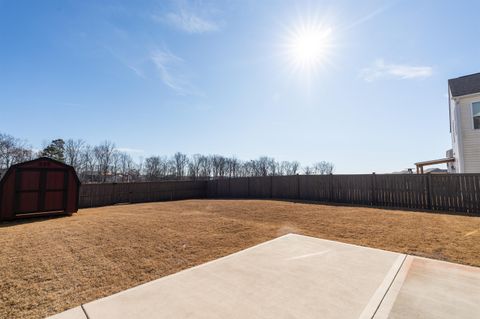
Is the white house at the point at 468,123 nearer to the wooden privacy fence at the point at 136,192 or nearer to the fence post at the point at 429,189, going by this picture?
the fence post at the point at 429,189

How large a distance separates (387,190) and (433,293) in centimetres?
856

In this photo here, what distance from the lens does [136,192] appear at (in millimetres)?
15141

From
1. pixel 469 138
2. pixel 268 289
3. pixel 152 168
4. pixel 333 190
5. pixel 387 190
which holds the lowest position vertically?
pixel 268 289

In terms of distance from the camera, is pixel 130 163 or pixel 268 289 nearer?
pixel 268 289

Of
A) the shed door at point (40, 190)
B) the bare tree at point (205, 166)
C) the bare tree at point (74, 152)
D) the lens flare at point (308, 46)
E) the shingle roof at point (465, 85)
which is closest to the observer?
the lens flare at point (308, 46)

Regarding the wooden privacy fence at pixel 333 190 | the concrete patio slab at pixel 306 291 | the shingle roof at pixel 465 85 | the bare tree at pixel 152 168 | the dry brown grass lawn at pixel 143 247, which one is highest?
the shingle roof at pixel 465 85

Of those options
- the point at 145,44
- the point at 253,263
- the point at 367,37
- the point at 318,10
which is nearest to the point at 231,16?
the point at 318,10

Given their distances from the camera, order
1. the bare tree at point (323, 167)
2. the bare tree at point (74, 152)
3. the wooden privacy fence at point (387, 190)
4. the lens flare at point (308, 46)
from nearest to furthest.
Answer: the lens flare at point (308, 46) → the wooden privacy fence at point (387, 190) → the bare tree at point (74, 152) → the bare tree at point (323, 167)

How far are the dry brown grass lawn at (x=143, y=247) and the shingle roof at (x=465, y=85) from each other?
7.81 metres

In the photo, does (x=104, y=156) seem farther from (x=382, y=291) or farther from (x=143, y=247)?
(x=382, y=291)

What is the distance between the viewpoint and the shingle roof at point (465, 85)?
10.1 m

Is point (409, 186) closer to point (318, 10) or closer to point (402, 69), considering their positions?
point (402, 69)

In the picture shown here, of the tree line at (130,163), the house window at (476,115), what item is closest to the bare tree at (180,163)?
the tree line at (130,163)

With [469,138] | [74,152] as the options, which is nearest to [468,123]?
[469,138]
